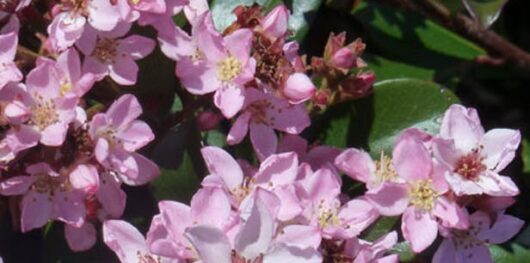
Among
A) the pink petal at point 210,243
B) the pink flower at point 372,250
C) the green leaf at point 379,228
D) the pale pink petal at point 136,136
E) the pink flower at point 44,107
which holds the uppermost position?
the pink flower at point 44,107

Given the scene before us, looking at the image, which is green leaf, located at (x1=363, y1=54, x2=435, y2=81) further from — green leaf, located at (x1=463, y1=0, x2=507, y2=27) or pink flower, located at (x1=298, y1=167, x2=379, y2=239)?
pink flower, located at (x1=298, y1=167, x2=379, y2=239)

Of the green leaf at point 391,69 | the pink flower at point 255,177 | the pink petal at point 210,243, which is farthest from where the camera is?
the green leaf at point 391,69

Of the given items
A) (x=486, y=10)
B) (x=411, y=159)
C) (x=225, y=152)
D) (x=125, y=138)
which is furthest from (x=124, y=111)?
(x=486, y=10)

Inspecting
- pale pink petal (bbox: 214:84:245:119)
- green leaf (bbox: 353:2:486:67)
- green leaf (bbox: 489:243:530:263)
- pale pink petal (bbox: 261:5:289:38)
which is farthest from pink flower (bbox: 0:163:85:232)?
green leaf (bbox: 353:2:486:67)

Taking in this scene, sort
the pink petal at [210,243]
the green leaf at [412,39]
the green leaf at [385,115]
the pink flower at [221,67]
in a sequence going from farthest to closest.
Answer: the green leaf at [412,39] → the green leaf at [385,115] → the pink flower at [221,67] → the pink petal at [210,243]

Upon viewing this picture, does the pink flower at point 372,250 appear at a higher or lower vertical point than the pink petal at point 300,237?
lower

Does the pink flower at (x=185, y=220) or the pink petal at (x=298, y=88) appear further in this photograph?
the pink petal at (x=298, y=88)

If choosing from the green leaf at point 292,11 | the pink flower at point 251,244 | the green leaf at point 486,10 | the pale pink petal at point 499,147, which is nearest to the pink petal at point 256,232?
the pink flower at point 251,244

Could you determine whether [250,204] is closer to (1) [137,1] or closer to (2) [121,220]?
(2) [121,220]

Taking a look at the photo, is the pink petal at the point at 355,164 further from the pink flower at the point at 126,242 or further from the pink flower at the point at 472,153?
the pink flower at the point at 126,242
